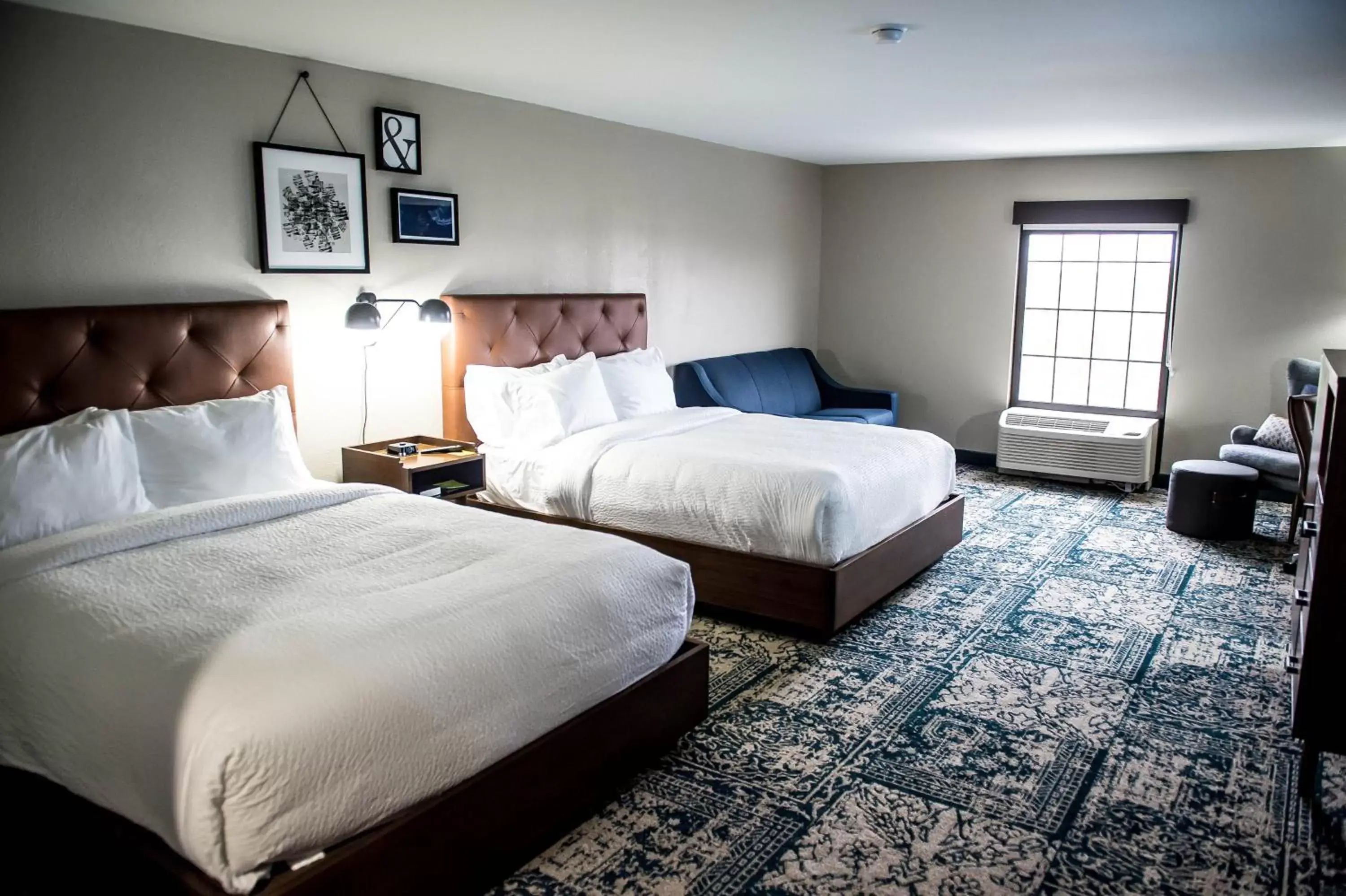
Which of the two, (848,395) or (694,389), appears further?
(848,395)

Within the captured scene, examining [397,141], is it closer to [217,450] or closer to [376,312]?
[376,312]

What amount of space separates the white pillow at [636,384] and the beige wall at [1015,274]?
2758 millimetres

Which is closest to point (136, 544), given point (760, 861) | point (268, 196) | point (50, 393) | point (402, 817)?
point (50, 393)

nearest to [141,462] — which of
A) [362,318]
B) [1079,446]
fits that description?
[362,318]

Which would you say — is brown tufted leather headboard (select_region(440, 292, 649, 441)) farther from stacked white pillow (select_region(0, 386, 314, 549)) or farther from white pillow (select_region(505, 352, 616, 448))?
stacked white pillow (select_region(0, 386, 314, 549))

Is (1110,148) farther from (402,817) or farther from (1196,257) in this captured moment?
(402,817)

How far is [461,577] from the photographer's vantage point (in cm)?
256

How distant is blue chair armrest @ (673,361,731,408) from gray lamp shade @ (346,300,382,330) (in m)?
2.53

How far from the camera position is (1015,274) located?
697 cm

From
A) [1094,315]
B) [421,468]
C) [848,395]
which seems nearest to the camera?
[421,468]

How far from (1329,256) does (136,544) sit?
672 cm

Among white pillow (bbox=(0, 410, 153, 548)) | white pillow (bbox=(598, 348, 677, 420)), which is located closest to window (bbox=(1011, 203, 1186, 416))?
white pillow (bbox=(598, 348, 677, 420))

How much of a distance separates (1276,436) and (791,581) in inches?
149

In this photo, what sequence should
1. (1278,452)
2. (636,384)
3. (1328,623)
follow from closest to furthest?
(1328,623) → (636,384) → (1278,452)
